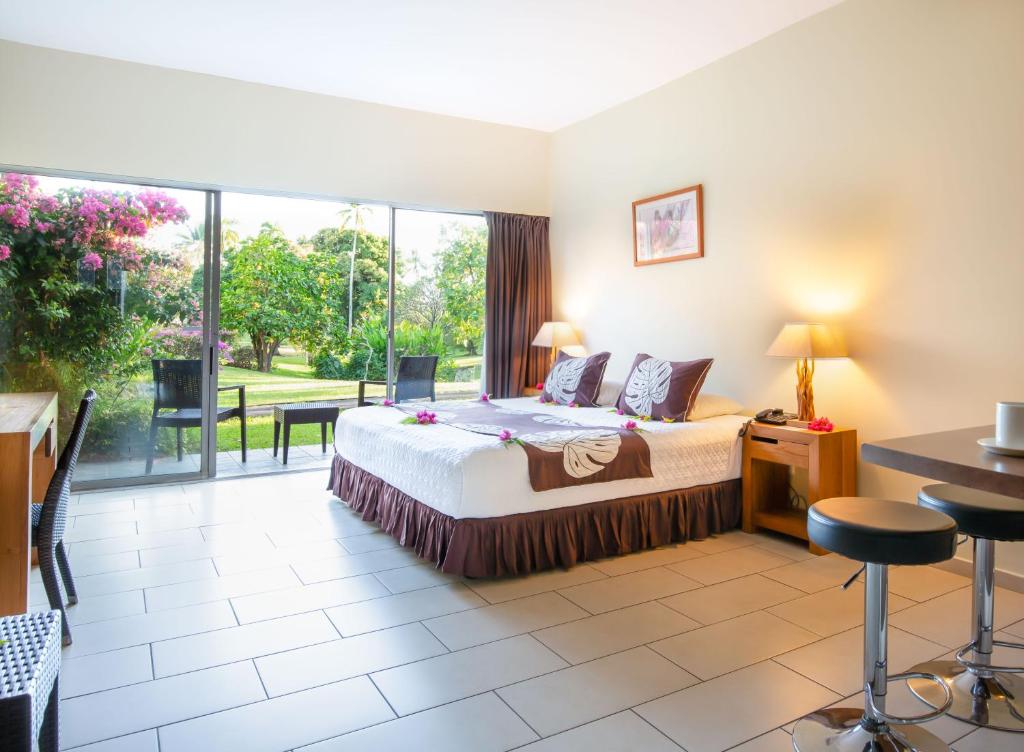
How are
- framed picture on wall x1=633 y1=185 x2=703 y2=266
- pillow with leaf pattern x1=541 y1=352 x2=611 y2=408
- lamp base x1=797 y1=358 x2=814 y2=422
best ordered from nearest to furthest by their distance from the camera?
lamp base x1=797 y1=358 x2=814 y2=422
framed picture on wall x1=633 y1=185 x2=703 y2=266
pillow with leaf pattern x1=541 y1=352 x2=611 y2=408

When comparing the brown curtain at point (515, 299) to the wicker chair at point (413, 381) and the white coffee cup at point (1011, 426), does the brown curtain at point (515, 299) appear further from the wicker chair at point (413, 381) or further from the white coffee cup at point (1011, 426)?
the white coffee cup at point (1011, 426)

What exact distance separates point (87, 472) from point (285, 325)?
1.75m

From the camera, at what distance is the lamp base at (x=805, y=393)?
12.3 feet

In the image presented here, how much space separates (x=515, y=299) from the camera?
20.1 feet

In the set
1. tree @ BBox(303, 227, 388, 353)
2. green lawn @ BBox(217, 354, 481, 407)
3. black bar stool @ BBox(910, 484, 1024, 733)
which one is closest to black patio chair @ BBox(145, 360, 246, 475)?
green lawn @ BBox(217, 354, 481, 407)

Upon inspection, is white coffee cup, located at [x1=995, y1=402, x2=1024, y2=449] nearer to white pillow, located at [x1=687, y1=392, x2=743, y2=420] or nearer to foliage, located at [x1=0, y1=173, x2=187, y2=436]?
white pillow, located at [x1=687, y1=392, x2=743, y2=420]

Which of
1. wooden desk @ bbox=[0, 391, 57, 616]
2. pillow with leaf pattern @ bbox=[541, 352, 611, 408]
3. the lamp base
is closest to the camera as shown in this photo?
wooden desk @ bbox=[0, 391, 57, 616]

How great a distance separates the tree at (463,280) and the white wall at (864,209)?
5.07 ft

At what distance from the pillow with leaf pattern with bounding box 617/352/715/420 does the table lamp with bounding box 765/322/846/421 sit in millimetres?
518

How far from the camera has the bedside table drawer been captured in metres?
3.59

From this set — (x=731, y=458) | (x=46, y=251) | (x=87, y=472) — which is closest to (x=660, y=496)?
(x=731, y=458)

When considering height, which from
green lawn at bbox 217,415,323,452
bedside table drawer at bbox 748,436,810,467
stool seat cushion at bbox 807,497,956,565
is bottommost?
green lawn at bbox 217,415,323,452

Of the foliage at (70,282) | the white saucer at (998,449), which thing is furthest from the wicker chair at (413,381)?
the white saucer at (998,449)

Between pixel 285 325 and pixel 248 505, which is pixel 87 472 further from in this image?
pixel 285 325
